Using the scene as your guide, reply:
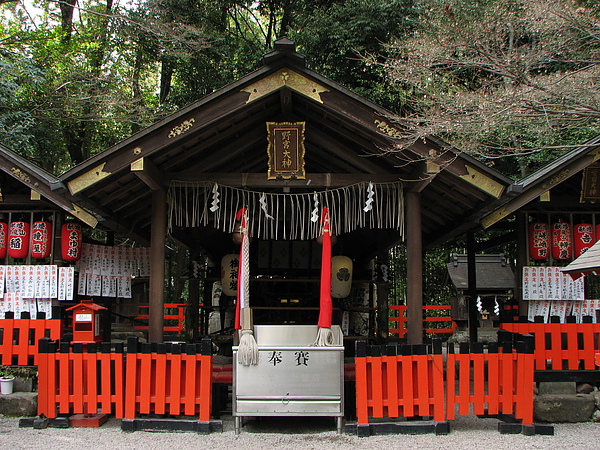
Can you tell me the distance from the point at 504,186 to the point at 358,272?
17.9 ft

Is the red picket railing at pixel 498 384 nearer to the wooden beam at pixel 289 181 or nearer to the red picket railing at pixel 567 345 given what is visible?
the red picket railing at pixel 567 345

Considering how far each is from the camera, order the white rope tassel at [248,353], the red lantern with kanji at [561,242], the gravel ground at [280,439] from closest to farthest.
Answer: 1. the gravel ground at [280,439]
2. the white rope tassel at [248,353]
3. the red lantern with kanji at [561,242]

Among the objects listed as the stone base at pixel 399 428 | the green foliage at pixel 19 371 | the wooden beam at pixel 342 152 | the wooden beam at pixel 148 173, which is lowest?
the stone base at pixel 399 428

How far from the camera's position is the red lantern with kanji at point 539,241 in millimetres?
9281

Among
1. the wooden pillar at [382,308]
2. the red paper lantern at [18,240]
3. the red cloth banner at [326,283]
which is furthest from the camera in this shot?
the wooden pillar at [382,308]

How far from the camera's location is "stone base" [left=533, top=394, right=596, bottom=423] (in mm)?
7922

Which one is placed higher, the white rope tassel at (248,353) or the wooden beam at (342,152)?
the wooden beam at (342,152)

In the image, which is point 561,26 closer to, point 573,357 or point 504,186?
point 504,186

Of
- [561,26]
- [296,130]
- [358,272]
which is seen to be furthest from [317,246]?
[561,26]

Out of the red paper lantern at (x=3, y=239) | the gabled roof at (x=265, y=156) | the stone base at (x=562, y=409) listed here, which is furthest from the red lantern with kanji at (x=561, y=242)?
the red paper lantern at (x=3, y=239)

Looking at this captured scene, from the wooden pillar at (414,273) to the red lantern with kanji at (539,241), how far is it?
2.53m

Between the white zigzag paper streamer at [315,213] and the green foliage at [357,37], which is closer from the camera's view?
the white zigzag paper streamer at [315,213]

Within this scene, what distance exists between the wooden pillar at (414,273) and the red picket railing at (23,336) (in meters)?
5.51

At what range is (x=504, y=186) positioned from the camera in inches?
292
